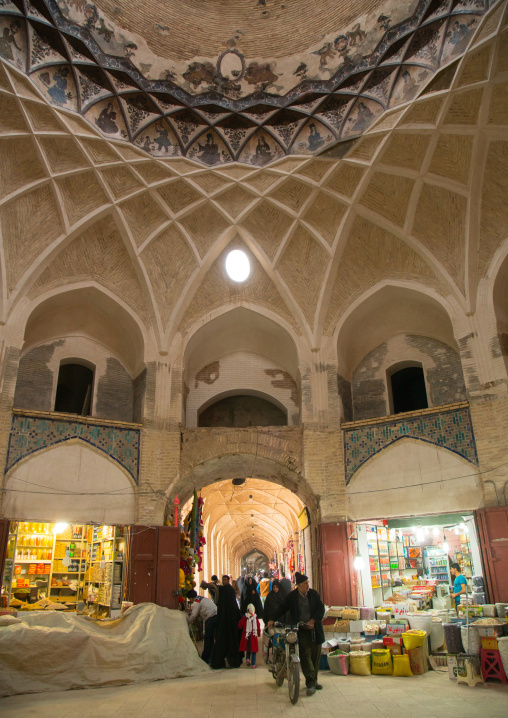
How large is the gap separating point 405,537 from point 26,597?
28.2ft

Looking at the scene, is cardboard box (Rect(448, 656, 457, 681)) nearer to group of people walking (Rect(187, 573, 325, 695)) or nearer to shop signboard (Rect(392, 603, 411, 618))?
group of people walking (Rect(187, 573, 325, 695))

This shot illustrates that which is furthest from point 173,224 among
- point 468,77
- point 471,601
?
point 471,601

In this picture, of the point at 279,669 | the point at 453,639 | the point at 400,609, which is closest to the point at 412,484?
the point at 400,609

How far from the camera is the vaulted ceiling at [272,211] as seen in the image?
10766 millimetres

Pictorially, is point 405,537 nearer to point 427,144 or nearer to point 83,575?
point 83,575

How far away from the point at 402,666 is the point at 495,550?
3.14 m

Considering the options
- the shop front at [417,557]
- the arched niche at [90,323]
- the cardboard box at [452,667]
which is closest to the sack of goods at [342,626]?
the shop front at [417,557]

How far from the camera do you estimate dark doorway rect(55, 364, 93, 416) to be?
15.0 metres

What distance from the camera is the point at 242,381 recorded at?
1476cm

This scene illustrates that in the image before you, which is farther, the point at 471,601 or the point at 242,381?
the point at 242,381

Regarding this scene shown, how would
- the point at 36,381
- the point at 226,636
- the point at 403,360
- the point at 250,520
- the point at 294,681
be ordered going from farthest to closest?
1. the point at 250,520
2. the point at 403,360
3. the point at 36,381
4. the point at 226,636
5. the point at 294,681

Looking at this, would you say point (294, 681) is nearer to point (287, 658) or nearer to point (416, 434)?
point (287, 658)

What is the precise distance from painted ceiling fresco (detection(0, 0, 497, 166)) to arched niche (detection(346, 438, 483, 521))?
268 inches

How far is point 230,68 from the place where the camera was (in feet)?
40.5
